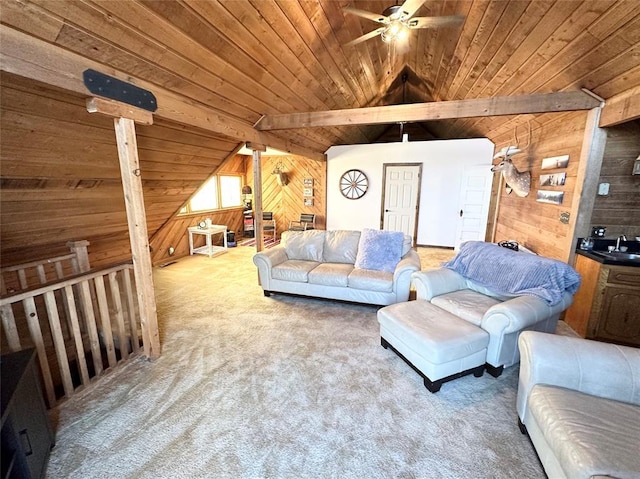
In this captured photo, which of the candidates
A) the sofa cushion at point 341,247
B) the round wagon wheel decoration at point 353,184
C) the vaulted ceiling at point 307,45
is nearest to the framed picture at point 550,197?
the vaulted ceiling at point 307,45

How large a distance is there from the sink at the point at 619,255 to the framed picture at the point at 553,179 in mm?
866

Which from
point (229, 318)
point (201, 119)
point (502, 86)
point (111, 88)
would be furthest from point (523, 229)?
point (111, 88)

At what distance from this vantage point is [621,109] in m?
2.29

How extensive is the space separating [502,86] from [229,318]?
4.13m

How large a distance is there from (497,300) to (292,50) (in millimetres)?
2985

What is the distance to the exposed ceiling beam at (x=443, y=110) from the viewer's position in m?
2.63

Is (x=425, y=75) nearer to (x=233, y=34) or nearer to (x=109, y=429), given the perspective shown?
(x=233, y=34)

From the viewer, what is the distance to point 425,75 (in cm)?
442

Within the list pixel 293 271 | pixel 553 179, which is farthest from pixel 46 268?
pixel 553 179

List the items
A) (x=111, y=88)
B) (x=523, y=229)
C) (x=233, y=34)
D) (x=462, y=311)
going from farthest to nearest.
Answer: (x=523, y=229) → (x=462, y=311) → (x=233, y=34) → (x=111, y=88)

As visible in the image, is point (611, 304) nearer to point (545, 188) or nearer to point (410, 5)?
point (545, 188)

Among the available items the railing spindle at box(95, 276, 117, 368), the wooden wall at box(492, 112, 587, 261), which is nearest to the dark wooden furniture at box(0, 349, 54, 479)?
the railing spindle at box(95, 276, 117, 368)

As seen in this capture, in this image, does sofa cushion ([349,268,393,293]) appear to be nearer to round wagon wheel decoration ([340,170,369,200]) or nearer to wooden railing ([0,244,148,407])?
wooden railing ([0,244,148,407])

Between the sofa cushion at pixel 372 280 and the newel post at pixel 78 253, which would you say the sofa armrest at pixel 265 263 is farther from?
the newel post at pixel 78 253
